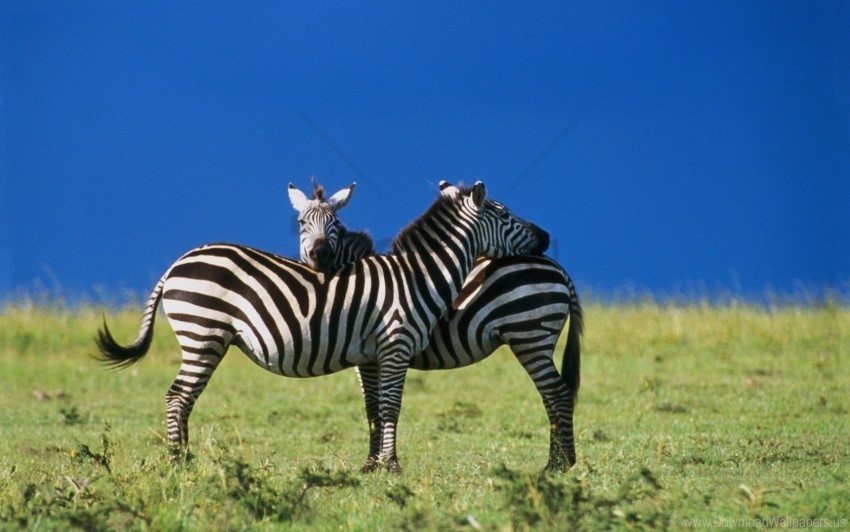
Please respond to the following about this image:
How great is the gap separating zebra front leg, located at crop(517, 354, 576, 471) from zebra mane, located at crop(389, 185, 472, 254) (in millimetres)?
1520

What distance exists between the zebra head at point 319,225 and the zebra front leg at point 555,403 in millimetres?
2039

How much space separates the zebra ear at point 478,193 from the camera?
9711mm

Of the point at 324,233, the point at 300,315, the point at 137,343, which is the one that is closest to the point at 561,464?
the point at 300,315

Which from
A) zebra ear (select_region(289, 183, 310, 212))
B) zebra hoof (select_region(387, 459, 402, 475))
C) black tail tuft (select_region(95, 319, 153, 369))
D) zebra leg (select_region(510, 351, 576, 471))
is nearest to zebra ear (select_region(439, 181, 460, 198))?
zebra ear (select_region(289, 183, 310, 212))

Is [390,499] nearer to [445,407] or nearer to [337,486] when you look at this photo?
[337,486]

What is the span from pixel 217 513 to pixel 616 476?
3.81 meters

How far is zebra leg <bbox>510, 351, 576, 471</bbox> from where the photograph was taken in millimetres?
9648

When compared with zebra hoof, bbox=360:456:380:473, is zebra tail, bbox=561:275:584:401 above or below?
above

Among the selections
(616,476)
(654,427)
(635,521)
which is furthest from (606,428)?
(635,521)

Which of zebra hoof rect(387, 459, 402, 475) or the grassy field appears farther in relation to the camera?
zebra hoof rect(387, 459, 402, 475)

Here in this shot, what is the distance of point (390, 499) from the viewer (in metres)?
7.30

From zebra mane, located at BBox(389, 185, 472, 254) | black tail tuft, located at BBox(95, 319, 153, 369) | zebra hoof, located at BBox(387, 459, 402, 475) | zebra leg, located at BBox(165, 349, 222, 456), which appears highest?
zebra mane, located at BBox(389, 185, 472, 254)

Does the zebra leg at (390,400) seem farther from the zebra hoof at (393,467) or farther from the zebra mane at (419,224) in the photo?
the zebra mane at (419,224)

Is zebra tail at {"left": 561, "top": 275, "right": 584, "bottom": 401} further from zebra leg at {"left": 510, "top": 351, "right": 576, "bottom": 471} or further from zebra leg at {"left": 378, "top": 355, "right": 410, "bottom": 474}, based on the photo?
zebra leg at {"left": 378, "top": 355, "right": 410, "bottom": 474}
